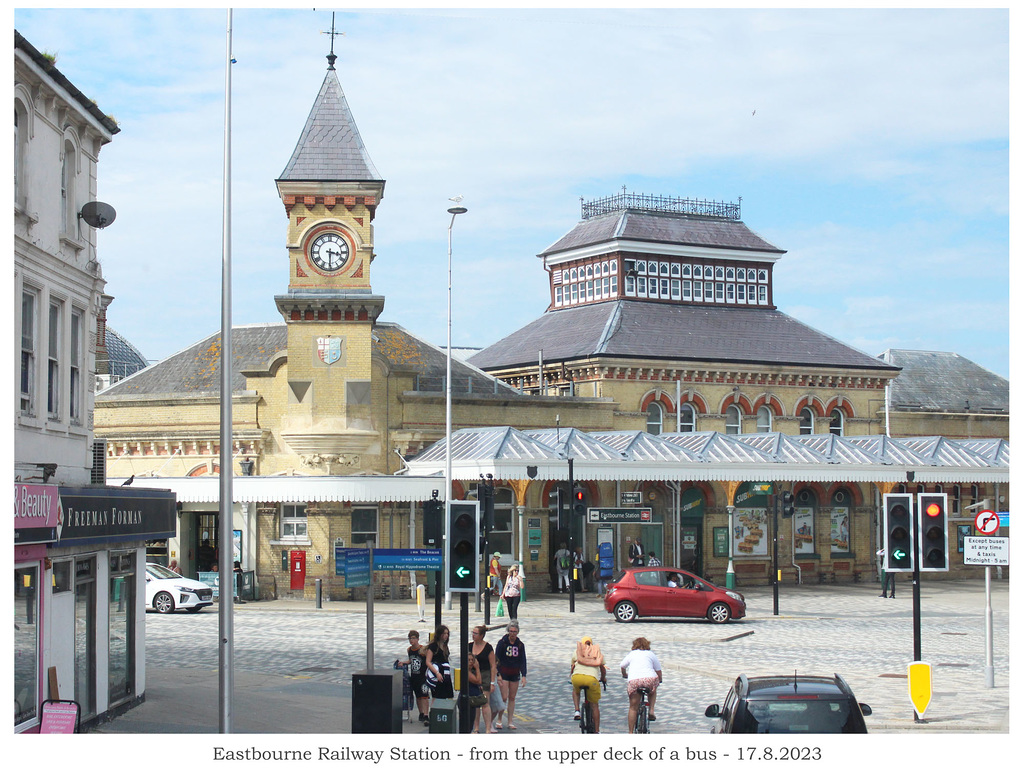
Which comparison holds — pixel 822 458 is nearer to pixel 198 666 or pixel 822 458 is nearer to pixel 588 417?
pixel 588 417

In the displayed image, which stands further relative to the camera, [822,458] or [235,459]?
[822,458]

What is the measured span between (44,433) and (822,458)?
1268 inches

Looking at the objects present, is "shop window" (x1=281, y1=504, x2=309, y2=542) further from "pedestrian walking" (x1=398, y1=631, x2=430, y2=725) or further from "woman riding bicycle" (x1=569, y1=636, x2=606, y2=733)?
"woman riding bicycle" (x1=569, y1=636, x2=606, y2=733)

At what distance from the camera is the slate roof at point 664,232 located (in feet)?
178

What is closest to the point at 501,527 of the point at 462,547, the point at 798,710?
the point at 462,547

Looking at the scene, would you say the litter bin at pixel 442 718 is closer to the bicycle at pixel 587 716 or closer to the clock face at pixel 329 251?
the bicycle at pixel 587 716

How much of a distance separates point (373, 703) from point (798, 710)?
6135 mm

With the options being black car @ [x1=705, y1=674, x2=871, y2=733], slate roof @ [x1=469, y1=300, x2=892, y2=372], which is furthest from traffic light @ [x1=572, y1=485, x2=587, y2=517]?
black car @ [x1=705, y1=674, x2=871, y2=733]

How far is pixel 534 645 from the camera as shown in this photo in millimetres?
28359

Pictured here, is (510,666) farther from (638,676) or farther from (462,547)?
(462,547)

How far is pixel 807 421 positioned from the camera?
51.8 m

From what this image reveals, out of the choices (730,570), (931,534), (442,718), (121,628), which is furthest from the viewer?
(730,570)

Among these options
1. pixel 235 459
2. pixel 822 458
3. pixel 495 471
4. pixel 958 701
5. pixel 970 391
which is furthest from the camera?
pixel 970 391
